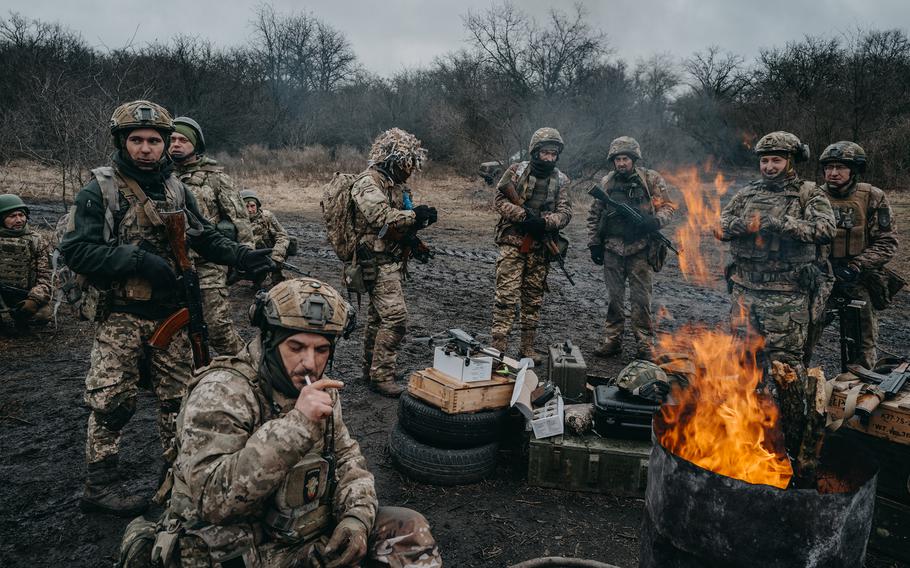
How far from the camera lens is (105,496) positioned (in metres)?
3.79

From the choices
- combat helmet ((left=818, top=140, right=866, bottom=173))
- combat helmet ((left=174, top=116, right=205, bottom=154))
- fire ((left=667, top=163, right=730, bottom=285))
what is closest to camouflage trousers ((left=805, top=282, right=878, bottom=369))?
combat helmet ((left=818, top=140, right=866, bottom=173))

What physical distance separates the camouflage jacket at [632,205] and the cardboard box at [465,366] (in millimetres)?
3335

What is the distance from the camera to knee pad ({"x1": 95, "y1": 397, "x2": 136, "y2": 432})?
145 inches

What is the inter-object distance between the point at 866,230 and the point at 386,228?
506 centimetres

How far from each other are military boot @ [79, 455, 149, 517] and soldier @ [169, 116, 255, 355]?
1.23m

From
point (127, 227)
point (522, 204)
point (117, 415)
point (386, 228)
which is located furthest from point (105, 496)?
point (522, 204)

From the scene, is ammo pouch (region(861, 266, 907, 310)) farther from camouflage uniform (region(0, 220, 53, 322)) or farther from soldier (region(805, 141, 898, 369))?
camouflage uniform (region(0, 220, 53, 322))

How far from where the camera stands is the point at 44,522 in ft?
12.2

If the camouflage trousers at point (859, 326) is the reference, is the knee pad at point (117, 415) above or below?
below

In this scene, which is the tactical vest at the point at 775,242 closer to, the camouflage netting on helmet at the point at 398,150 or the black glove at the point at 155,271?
the camouflage netting on helmet at the point at 398,150

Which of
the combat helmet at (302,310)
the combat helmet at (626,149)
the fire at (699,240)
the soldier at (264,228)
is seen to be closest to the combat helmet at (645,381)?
the combat helmet at (302,310)

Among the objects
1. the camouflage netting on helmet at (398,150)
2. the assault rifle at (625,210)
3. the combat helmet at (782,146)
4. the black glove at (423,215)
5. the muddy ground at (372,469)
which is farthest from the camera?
the assault rifle at (625,210)

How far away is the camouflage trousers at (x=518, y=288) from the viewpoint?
6.67m

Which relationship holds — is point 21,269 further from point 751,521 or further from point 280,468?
point 751,521
